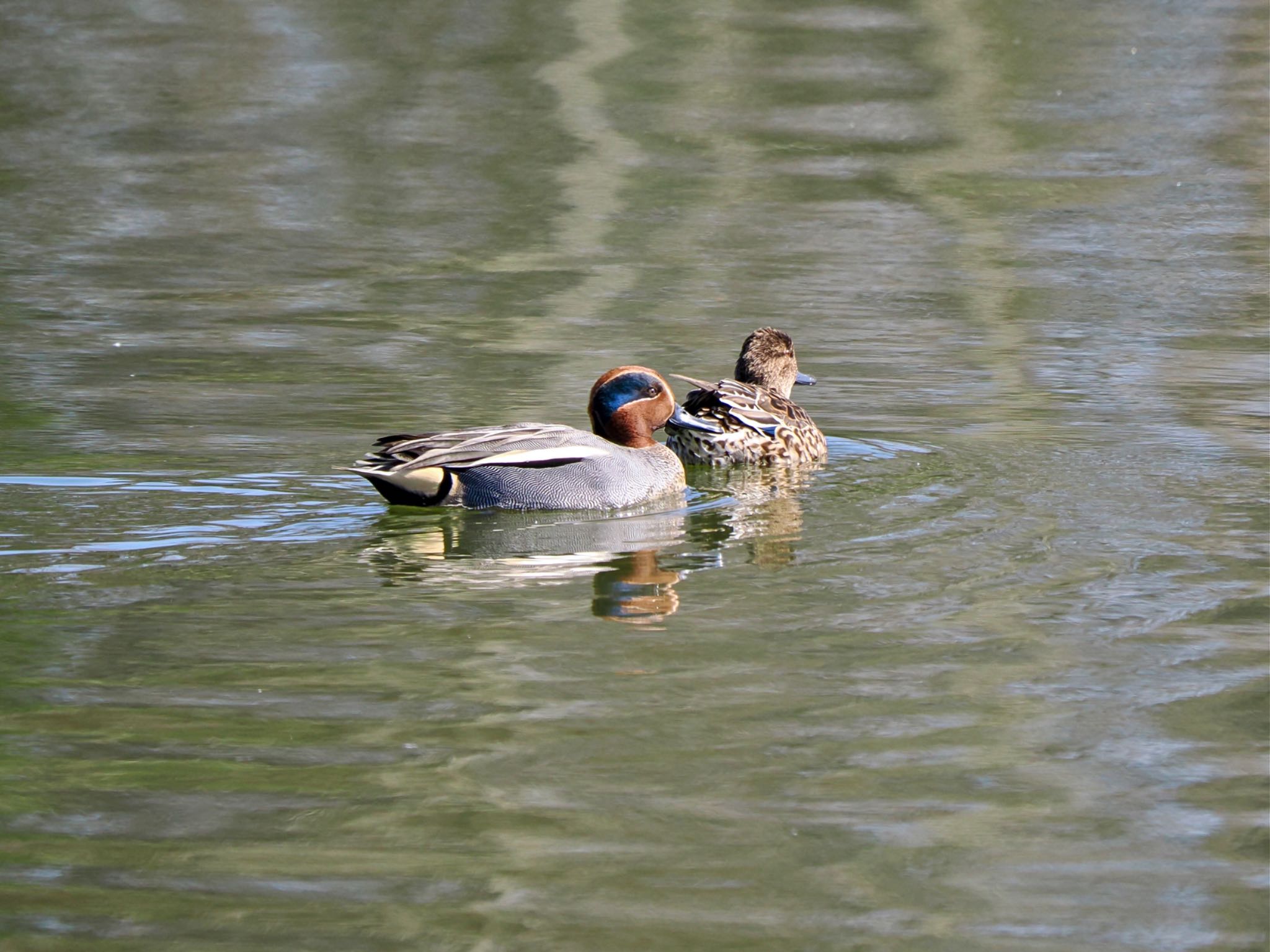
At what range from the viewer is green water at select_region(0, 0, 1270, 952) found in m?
4.41

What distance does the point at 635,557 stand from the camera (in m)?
7.22

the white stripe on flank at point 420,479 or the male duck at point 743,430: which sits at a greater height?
the white stripe on flank at point 420,479

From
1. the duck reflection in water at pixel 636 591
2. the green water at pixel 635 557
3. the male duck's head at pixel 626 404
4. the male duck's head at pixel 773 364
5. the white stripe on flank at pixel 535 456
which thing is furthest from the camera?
the male duck's head at pixel 773 364

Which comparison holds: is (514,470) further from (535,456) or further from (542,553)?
(542,553)

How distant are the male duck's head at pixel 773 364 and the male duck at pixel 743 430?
6.4 inches

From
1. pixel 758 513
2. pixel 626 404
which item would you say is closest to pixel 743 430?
pixel 626 404

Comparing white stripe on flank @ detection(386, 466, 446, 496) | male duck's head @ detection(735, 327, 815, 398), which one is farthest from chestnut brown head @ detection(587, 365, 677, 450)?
male duck's head @ detection(735, 327, 815, 398)

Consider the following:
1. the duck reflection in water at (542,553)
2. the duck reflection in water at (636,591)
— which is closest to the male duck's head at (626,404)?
the duck reflection in water at (542,553)

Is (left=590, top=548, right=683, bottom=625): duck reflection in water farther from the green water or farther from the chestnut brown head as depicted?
the chestnut brown head

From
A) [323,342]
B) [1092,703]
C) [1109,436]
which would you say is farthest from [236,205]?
[1092,703]

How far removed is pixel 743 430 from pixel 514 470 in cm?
163

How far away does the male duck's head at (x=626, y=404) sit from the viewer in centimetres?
851

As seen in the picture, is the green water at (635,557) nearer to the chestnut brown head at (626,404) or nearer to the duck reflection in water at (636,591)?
the duck reflection in water at (636,591)

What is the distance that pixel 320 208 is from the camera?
50.0ft
